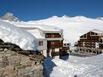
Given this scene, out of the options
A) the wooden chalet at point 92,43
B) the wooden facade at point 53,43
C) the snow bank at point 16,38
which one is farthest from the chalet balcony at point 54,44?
the snow bank at point 16,38

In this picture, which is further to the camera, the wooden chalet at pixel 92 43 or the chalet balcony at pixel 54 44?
the wooden chalet at pixel 92 43

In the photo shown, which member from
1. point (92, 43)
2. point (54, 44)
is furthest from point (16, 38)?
point (92, 43)

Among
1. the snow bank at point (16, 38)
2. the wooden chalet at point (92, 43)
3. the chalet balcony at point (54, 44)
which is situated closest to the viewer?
the snow bank at point (16, 38)

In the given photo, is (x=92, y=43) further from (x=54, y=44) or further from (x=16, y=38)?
(x=16, y=38)

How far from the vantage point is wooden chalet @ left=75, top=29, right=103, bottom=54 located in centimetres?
6475

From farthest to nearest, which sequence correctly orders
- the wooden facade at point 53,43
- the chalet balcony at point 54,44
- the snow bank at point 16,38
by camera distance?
the chalet balcony at point 54,44 → the wooden facade at point 53,43 → the snow bank at point 16,38

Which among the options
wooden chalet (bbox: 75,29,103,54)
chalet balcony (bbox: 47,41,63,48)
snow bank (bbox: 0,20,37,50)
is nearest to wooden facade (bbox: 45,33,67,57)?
chalet balcony (bbox: 47,41,63,48)

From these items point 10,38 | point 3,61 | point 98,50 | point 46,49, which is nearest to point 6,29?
point 10,38

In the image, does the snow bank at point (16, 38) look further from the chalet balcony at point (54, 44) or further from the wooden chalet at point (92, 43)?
the wooden chalet at point (92, 43)

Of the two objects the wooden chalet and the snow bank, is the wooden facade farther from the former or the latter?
the snow bank

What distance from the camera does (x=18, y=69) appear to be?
599 inches

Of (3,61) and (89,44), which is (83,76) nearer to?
(3,61)

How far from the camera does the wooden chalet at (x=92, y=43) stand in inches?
2549

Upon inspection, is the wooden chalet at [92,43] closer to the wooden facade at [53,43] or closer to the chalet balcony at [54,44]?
the chalet balcony at [54,44]
